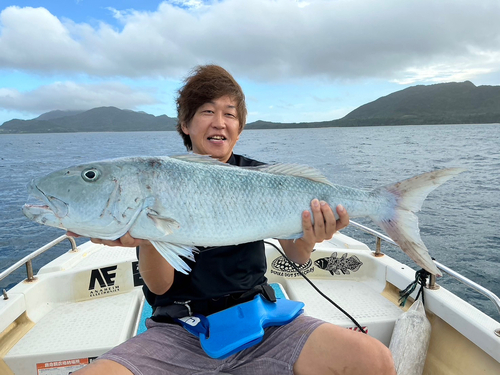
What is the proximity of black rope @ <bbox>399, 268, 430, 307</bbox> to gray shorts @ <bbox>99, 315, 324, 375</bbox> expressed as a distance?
1.80 metres

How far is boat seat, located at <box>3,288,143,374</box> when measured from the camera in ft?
11.3

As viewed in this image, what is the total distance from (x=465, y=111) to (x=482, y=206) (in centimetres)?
17859

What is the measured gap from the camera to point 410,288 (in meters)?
4.03

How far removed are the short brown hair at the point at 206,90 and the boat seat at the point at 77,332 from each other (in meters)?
2.61

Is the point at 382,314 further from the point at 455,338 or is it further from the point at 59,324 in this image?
the point at 59,324

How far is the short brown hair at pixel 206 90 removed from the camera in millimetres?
3402

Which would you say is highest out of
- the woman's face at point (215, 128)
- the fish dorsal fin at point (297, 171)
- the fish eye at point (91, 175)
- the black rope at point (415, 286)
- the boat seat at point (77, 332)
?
the woman's face at point (215, 128)

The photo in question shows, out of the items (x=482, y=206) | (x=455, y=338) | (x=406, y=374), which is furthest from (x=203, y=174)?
(x=482, y=206)

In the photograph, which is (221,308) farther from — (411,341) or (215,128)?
(411,341)

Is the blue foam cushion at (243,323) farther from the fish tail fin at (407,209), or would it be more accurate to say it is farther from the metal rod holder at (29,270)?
the metal rod holder at (29,270)

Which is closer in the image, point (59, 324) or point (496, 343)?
point (496, 343)

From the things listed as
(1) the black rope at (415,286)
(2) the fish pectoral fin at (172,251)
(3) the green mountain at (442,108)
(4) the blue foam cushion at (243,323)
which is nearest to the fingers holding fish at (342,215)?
(4) the blue foam cushion at (243,323)

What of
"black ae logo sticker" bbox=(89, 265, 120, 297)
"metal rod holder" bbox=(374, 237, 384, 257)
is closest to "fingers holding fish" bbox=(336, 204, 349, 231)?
"metal rod holder" bbox=(374, 237, 384, 257)

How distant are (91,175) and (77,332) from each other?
8.33ft
